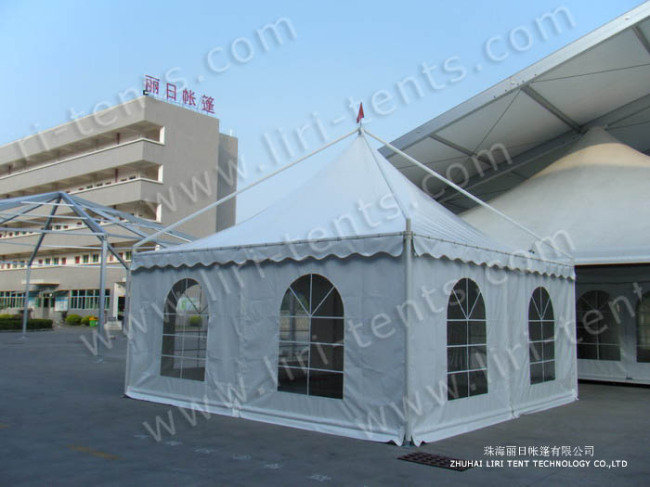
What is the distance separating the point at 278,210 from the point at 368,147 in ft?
5.93

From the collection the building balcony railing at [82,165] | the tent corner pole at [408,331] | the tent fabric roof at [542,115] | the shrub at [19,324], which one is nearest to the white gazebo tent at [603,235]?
the tent fabric roof at [542,115]

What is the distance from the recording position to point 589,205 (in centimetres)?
1259

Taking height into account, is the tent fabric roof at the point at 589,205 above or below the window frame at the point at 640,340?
above

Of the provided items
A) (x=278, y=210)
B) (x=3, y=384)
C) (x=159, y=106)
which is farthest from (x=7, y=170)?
(x=278, y=210)

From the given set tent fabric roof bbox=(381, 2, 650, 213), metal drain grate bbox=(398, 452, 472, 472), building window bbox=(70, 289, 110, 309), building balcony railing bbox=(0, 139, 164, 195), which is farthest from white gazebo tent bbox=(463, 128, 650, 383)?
building window bbox=(70, 289, 110, 309)

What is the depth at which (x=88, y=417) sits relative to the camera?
25.4 feet

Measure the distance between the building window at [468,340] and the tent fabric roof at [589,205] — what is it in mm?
4568

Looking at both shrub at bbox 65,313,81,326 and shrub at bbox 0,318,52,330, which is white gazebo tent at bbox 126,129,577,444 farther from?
shrub at bbox 65,313,81,326

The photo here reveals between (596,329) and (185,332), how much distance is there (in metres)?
9.18

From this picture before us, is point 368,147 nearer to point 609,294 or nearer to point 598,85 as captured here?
point 598,85

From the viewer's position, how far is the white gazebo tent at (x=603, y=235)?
11.7 metres

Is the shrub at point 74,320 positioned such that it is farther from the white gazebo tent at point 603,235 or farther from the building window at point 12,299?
the white gazebo tent at point 603,235

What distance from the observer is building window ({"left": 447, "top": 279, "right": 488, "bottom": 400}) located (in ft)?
24.0

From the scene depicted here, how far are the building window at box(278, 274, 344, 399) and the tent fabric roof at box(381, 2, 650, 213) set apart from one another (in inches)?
276
